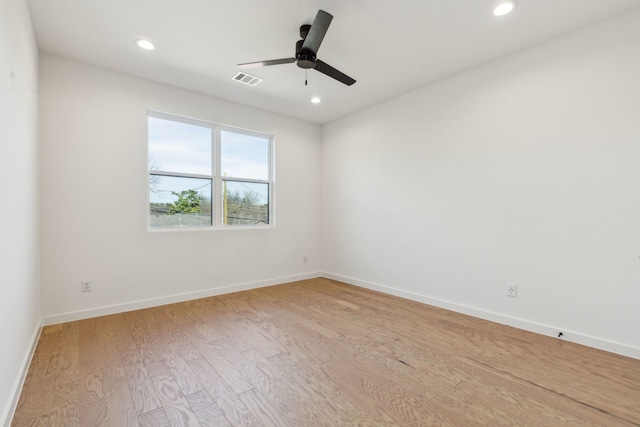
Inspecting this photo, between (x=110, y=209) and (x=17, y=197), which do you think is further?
(x=110, y=209)

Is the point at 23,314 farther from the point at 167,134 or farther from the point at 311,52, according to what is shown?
the point at 311,52

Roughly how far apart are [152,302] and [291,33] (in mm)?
3285

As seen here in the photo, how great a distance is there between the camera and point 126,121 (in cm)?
325

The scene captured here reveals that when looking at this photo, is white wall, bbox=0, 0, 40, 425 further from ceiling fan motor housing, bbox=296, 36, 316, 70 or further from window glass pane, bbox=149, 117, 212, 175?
ceiling fan motor housing, bbox=296, 36, 316, 70

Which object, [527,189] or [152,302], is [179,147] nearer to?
[152,302]

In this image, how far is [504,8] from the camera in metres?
2.22

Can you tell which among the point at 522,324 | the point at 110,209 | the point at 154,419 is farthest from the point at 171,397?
the point at 522,324

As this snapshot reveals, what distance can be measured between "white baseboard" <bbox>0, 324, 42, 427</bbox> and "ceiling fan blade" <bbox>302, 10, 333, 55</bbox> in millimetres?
2922

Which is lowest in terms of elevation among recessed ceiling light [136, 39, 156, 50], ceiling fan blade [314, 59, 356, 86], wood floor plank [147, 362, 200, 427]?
wood floor plank [147, 362, 200, 427]

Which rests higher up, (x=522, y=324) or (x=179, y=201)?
(x=179, y=201)

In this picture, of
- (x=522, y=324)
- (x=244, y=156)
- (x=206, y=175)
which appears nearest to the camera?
(x=522, y=324)

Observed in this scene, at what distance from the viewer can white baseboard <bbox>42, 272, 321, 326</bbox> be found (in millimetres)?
2889

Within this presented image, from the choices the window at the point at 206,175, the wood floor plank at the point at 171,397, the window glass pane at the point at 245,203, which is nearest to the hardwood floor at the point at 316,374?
the wood floor plank at the point at 171,397

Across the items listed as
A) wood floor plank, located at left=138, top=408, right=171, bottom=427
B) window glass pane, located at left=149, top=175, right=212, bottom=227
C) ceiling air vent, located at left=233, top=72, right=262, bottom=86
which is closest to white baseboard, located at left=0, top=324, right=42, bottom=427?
wood floor plank, located at left=138, top=408, right=171, bottom=427
